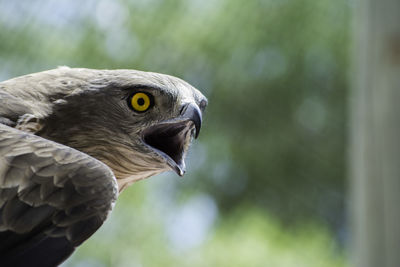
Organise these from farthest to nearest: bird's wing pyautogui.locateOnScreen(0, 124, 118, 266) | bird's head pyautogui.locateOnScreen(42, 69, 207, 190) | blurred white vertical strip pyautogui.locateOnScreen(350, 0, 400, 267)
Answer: blurred white vertical strip pyautogui.locateOnScreen(350, 0, 400, 267) → bird's head pyautogui.locateOnScreen(42, 69, 207, 190) → bird's wing pyautogui.locateOnScreen(0, 124, 118, 266)

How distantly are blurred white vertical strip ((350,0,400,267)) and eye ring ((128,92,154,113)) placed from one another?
62 centimetres

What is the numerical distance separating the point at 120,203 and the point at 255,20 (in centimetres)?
300

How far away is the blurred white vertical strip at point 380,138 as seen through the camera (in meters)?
1.54

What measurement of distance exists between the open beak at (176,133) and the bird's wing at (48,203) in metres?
0.24

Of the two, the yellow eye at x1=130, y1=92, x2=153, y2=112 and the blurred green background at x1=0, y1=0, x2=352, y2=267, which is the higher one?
the yellow eye at x1=130, y1=92, x2=153, y2=112

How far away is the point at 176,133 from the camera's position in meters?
1.20

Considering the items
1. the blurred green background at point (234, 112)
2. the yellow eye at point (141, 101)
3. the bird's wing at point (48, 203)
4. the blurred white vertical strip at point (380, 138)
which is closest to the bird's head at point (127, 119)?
the yellow eye at point (141, 101)

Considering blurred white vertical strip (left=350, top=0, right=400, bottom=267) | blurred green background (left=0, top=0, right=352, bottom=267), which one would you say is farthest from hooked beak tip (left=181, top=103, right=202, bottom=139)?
blurred green background (left=0, top=0, right=352, bottom=267)

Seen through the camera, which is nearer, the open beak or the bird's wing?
the bird's wing

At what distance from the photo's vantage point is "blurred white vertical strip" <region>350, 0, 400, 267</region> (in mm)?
1544

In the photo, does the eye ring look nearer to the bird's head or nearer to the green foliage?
the bird's head

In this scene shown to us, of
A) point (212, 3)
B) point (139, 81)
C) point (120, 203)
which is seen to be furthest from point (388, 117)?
point (212, 3)

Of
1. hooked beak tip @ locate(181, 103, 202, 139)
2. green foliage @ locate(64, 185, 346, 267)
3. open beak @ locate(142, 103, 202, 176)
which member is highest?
hooked beak tip @ locate(181, 103, 202, 139)

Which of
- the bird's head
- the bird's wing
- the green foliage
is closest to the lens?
the bird's wing
